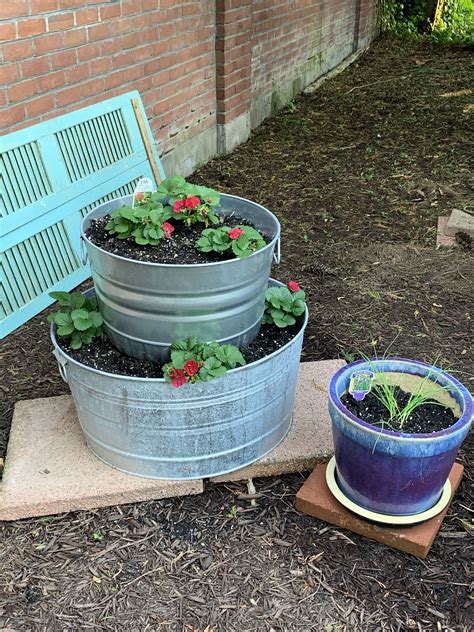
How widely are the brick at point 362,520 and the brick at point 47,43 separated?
2573 mm

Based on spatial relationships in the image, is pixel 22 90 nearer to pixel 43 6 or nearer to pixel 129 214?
pixel 43 6

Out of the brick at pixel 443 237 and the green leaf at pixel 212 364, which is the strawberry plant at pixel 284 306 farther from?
the brick at pixel 443 237

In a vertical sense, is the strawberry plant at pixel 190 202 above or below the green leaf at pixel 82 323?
above

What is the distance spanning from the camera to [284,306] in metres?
2.49

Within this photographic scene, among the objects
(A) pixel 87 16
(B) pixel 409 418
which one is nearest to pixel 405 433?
(B) pixel 409 418

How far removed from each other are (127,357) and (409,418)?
986mm

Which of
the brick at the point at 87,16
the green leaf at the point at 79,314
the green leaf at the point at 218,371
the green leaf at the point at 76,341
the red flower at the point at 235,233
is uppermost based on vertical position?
the brick at the point at 87,16

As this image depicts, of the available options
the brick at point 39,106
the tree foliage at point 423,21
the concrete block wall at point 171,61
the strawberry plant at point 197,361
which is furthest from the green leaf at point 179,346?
the tree foliage at point 423,21

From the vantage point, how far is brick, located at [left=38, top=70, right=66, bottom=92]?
3.47 meters

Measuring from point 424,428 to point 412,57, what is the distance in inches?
367

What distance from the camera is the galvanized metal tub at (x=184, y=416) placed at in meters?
2.12

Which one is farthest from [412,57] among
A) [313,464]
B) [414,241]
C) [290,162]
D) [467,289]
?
[313,464]

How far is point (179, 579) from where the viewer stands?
6.73ft

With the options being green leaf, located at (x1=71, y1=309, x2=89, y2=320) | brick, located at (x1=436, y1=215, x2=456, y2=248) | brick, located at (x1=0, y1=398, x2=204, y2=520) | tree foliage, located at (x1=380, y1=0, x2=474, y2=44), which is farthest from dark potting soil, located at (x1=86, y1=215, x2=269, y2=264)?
tree foliage, located at (x1=380, y1=0, x2=474, y2=44)
